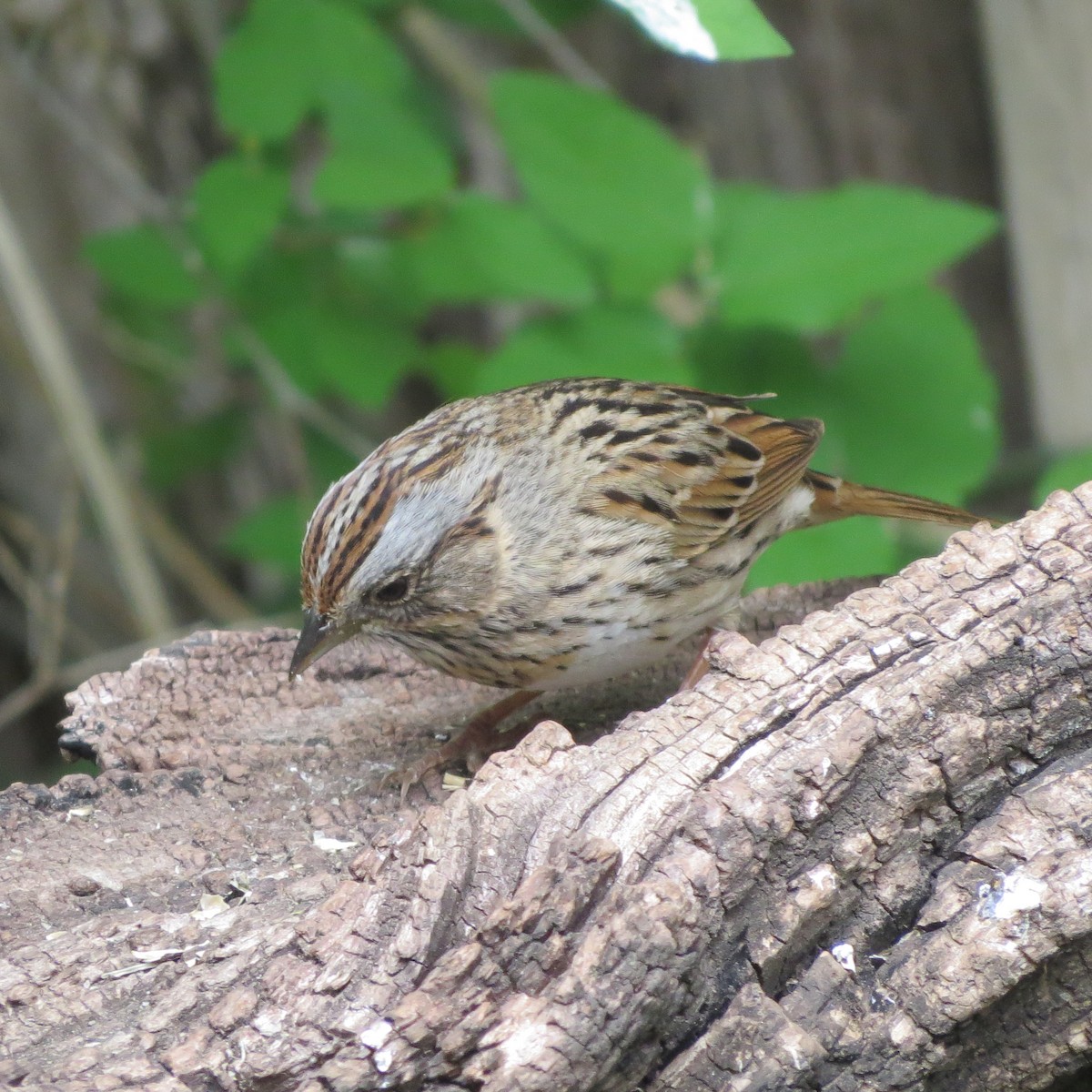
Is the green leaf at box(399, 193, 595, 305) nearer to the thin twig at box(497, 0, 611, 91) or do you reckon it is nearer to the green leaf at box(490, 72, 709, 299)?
the green leaf at box(490, 72, 709, 299)

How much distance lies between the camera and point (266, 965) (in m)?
2.12

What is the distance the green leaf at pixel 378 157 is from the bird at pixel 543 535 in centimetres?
77

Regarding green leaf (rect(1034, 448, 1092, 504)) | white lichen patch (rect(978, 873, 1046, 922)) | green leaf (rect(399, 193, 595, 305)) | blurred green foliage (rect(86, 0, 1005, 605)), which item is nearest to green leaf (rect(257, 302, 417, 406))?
blurred green foliage (rect(86, 0, 1005, 605))

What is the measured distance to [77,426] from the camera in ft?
15.3

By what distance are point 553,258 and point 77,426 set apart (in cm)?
181

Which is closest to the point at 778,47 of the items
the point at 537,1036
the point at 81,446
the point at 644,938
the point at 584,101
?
the point at 644,938

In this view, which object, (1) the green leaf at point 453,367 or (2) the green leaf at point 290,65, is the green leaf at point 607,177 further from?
(1) the green leaf at point 453,367

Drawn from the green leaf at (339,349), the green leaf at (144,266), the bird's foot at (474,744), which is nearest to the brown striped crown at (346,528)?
the bird's foot at (474,744)

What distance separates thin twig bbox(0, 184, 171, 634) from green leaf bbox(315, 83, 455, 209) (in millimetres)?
1129

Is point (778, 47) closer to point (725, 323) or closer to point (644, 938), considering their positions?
point (644, 938)

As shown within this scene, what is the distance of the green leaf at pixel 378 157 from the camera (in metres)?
3.89

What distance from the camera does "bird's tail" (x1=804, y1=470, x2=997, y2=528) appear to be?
3623 mm

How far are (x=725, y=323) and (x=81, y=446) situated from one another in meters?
2.22

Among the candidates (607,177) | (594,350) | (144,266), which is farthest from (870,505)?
(144,266)
